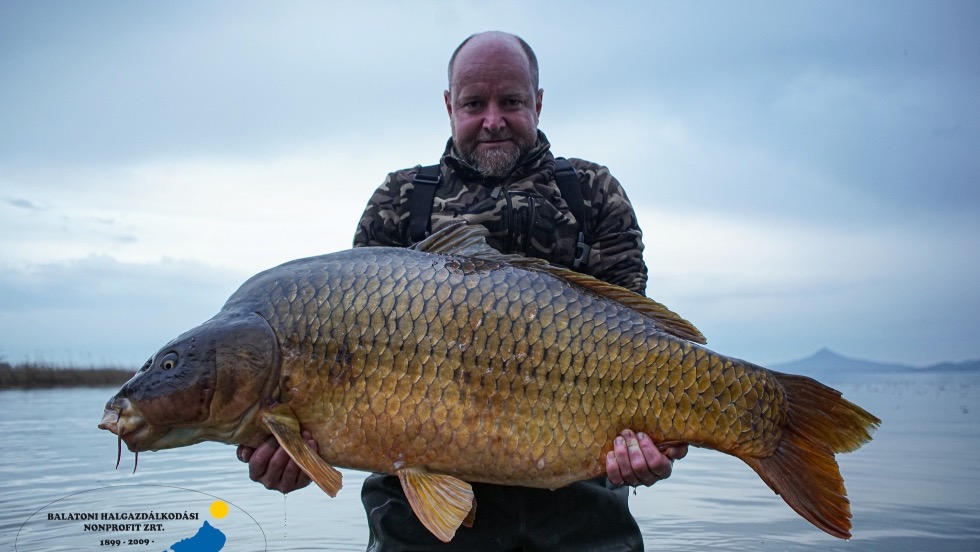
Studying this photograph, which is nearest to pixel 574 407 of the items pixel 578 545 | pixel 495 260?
pixel 495 260

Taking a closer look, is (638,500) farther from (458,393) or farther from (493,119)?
(458,393)

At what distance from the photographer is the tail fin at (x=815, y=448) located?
2688mm

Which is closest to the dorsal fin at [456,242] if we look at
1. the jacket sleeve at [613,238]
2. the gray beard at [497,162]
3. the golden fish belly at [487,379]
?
the golden fish belly at [487,379]

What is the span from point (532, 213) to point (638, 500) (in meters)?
5.37

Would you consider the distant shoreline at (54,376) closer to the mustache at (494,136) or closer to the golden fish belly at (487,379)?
the mustache at (494,136)

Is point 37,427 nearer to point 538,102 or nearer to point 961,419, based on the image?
point 538,102

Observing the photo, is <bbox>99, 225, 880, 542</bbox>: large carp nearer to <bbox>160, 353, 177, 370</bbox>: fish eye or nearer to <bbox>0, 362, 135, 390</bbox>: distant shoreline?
<bbox>160, 353, 177, 370</bbox>: fish eye

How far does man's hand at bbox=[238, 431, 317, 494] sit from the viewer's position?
275cm

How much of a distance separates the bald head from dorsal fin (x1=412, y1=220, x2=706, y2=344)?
3.45ft

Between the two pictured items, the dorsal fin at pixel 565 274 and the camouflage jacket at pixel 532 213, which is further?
the camouflage jacket at pixel 532 213

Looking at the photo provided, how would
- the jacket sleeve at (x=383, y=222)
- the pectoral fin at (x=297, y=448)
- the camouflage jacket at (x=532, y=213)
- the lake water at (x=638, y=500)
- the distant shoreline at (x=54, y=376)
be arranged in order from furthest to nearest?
the distant shoreline at (x=54, y=376) < the lake water at (x=638, y=500) < the jacket sleeve at (x=383, y=222) < the camouflage jacket at (x=532, y=213) < the pectoral fin at (x=297, y=448)

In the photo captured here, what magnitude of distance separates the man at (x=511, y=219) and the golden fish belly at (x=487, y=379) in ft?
1.89

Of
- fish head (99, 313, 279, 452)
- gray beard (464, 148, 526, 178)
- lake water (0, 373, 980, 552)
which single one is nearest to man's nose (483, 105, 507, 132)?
gray beard (464, 148, 526, 178)

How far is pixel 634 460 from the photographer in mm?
2623
